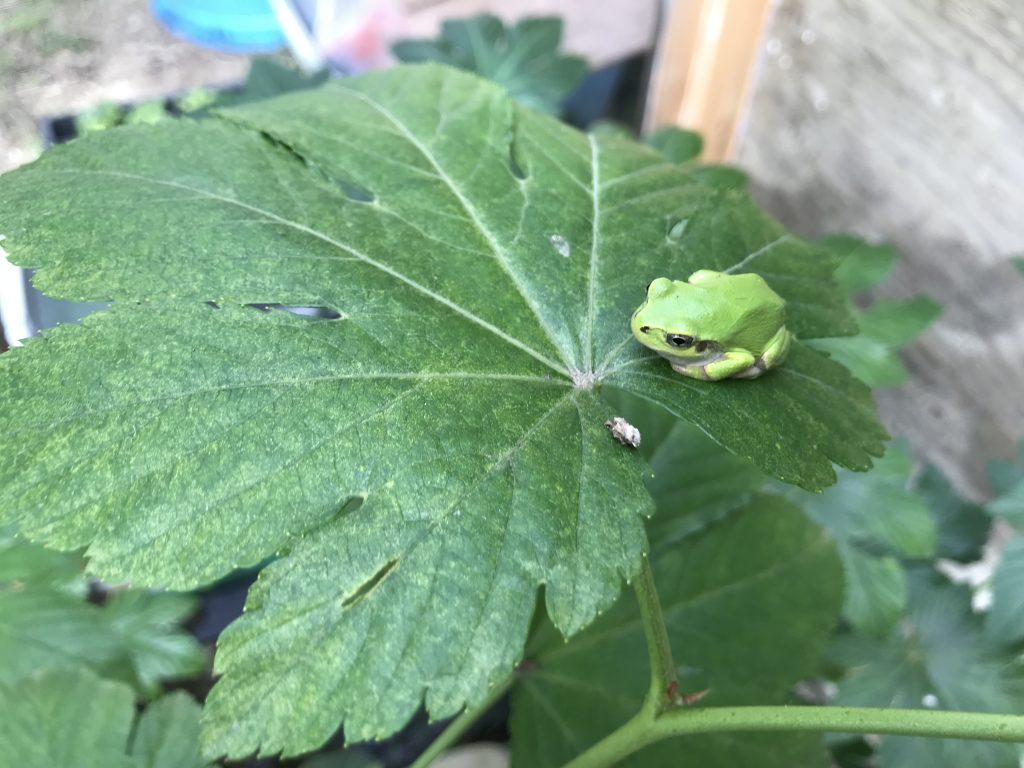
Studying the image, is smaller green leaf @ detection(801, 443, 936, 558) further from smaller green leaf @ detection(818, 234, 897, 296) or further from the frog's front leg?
the frog's front leg

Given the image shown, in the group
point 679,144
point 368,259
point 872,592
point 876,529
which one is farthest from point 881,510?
point 368,259

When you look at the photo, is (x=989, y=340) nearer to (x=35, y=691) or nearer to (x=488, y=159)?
(x=488, y=159)

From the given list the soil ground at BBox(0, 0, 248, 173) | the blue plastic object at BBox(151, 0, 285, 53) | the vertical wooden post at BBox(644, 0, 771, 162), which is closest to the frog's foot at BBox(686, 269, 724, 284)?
the soil ground at BBox(0, 0, 248, 173)

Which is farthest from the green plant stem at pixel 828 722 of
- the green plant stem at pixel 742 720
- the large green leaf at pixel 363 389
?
the large green leaf at pixel 363 389

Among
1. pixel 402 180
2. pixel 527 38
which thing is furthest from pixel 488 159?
pixel 527 38

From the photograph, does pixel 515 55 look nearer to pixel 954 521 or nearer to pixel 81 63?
pixel 81 63

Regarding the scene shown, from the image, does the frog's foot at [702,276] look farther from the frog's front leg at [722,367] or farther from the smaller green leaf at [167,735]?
the smaller green leaf at [167,735]
